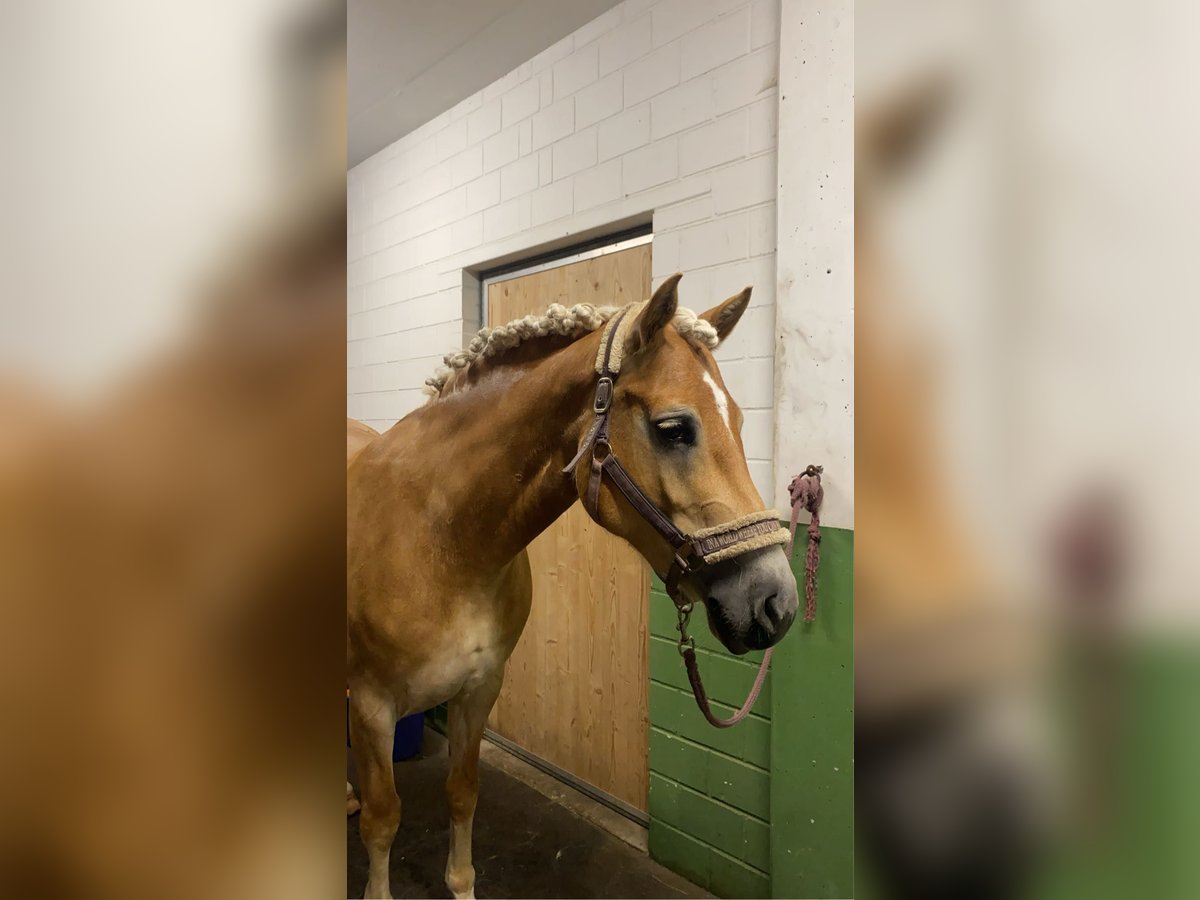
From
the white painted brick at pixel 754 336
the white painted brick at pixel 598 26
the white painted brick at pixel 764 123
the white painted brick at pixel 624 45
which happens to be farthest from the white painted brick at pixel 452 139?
the white painted brick at pixel 754 336

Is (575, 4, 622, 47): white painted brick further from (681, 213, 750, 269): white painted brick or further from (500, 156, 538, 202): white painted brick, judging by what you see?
(681, 213, 750, 269): white painted brick

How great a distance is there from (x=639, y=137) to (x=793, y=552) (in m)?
1.24

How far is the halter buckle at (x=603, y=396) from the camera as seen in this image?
91 centimetres

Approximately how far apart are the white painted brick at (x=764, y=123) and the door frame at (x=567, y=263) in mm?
400

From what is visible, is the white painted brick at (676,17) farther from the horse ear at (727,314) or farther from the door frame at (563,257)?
the horse ear at (727,314)

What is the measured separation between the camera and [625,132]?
178 centimetres

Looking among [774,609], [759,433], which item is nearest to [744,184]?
[759,433]

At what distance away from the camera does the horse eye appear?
0.89 metres

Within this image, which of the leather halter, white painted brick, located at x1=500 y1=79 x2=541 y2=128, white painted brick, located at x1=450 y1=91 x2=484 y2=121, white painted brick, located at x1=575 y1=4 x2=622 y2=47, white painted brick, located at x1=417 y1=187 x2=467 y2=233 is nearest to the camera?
the leather halter

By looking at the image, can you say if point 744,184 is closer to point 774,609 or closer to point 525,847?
point 774,609

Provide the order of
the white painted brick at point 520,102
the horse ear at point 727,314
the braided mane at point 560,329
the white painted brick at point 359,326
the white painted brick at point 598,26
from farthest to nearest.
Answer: the white painted brick at point 359,326, the white painted brick at point 520,102, the white painted brick at point 598,26, the horse ear at point 727,314, the braided mane at point 560,329

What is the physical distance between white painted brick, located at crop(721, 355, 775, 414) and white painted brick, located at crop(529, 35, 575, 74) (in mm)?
1173

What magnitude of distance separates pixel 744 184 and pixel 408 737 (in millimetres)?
2186

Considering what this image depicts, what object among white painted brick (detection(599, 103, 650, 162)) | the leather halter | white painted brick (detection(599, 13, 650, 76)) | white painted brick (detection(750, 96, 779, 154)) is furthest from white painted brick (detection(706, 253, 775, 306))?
white painted brick (detection(599, 13, 650, 76))
